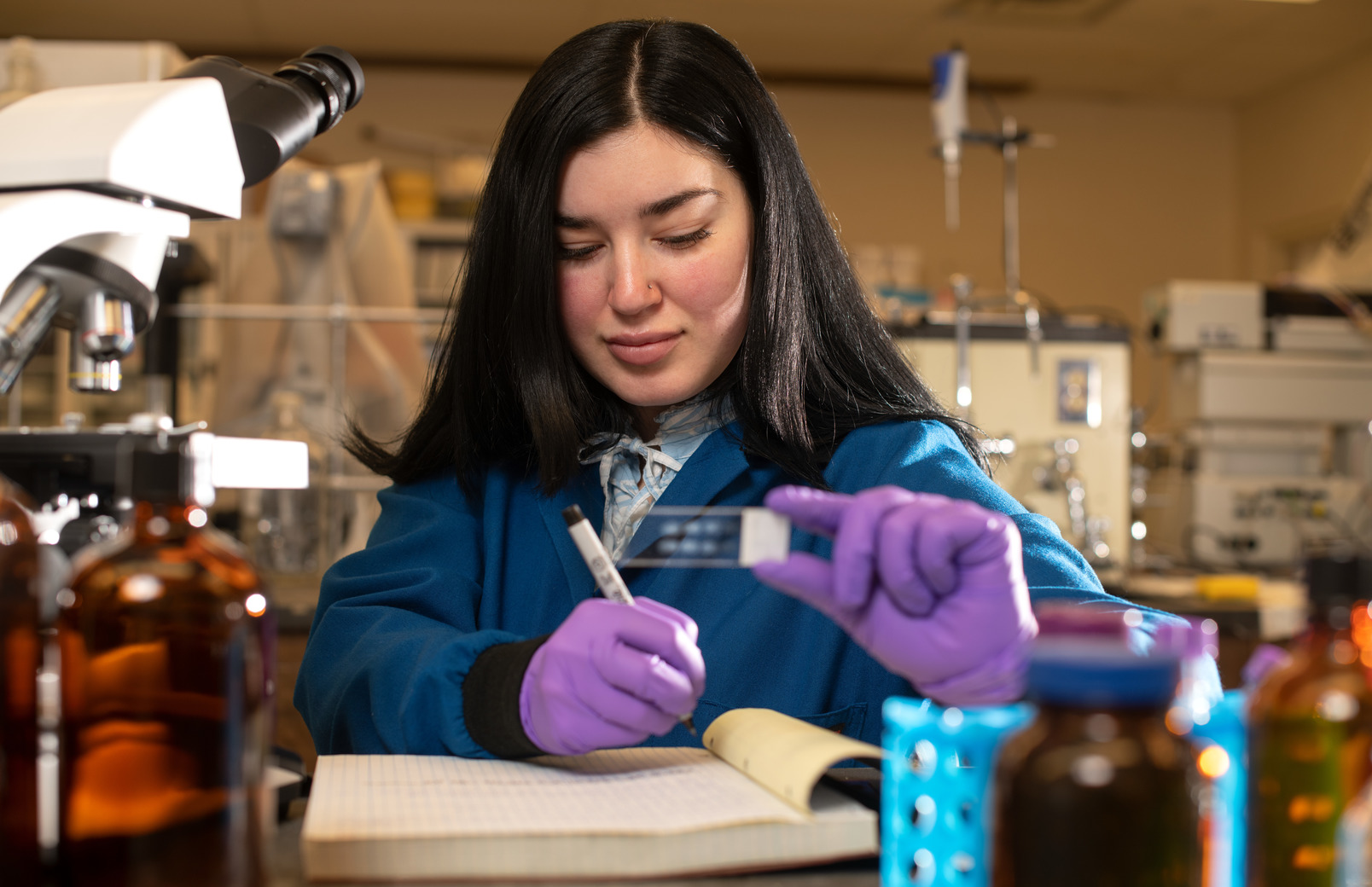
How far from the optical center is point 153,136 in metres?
0.64

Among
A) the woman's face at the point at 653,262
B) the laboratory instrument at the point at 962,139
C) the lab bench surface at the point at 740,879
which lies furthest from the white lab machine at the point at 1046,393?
the lab bench surface at the point at 740,879

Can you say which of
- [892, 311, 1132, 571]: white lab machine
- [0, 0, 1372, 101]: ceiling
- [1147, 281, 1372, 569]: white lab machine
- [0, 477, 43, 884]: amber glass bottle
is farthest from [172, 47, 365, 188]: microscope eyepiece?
[0, 0, 1372, 101]: ceiling

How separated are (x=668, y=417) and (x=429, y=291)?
3916 millimetres

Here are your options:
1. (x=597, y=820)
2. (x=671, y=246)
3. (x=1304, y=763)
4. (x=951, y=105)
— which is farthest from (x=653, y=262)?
(x=951, y=105)

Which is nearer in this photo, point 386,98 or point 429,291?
point 429,291

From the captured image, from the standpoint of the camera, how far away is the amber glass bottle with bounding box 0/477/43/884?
45cm

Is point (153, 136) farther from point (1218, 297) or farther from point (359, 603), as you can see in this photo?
point (1218, 297)

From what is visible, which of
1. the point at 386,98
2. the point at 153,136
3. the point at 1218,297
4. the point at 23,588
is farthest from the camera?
the point at 386,98

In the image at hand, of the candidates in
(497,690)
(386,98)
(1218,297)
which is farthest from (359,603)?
(386,98)

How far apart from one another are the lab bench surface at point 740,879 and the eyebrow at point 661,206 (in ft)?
2.00

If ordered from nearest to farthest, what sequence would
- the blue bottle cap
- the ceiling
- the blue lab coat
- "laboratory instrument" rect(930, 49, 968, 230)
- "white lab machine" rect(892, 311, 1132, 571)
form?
the blue bottle cap
the blue lab coat
"white lab machine" rect(892, 311, 1132, 571)
"laboratory instrument" rect(930, 49, 968, 230)
the ceiling

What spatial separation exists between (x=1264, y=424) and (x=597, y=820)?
3.07 metres

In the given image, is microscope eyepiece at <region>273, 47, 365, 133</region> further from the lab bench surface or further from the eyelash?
the lab bench surface

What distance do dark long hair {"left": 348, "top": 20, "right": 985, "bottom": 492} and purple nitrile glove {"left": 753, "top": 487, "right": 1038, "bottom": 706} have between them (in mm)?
428
